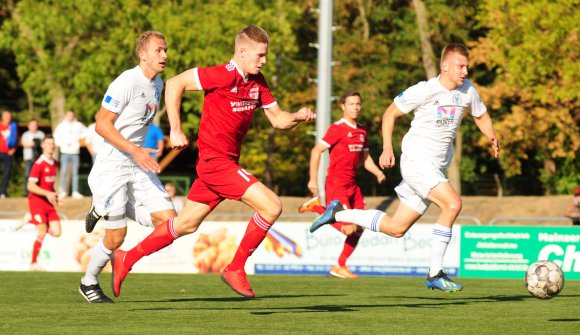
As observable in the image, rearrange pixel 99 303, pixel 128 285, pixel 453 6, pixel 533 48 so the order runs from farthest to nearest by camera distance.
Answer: pixel 453 6, pixel 533 48, pixel 128 285, pixel 99 303

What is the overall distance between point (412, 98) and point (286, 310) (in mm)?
2547

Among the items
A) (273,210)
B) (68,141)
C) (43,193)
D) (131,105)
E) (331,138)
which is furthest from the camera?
(68,141)

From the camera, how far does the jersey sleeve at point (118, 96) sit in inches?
423

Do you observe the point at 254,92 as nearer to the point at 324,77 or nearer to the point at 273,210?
the point at 273,210

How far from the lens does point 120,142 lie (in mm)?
10406

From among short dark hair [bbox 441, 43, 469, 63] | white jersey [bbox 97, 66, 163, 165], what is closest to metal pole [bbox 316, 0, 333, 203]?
short dark hair [bbox 441, 43, 469, 63]

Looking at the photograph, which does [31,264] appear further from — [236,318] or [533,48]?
[533,48]

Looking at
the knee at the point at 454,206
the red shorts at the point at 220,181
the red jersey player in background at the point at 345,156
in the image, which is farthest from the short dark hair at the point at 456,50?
the red jersey player in background at the point at 345,156

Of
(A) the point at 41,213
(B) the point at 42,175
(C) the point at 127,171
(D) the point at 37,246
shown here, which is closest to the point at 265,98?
(C) the point at 127,171

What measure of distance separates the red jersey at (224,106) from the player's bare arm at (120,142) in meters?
0.54

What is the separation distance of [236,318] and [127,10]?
24.6 meters

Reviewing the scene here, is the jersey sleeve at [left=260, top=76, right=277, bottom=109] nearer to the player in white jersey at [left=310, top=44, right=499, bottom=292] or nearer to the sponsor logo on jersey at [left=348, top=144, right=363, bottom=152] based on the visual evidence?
the player in white jersey at [left=310, top=44, right=499, bottom=292]

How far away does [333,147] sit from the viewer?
1666cm

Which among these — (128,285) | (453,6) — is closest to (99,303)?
(128,285)
